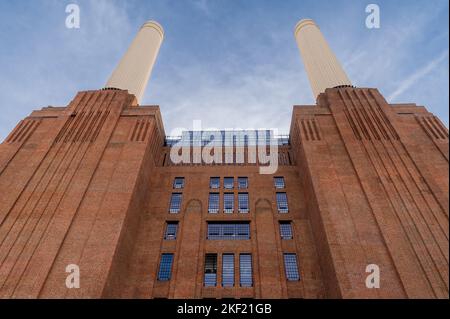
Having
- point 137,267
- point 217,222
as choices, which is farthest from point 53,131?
point 217,222

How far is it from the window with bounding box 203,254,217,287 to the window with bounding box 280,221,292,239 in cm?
636

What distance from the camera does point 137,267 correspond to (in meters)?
27.3

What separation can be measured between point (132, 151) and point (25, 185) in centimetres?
929

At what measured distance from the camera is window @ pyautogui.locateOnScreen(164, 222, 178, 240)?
29.9 meters

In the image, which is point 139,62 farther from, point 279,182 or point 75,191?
point 279,182

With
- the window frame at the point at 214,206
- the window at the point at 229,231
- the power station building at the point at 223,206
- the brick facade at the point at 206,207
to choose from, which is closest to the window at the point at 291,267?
the power station building at the point at 223,206

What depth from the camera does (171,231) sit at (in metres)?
30.5

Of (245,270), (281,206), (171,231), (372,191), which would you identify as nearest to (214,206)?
(171,231)

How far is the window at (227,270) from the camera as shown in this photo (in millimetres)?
26358

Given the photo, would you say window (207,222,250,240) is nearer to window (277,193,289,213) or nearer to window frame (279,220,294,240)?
window frame (279,220,294,240)

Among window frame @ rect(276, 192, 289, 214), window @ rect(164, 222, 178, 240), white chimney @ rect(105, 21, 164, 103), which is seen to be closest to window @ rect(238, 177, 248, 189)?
window frame @ rect(276, 192, 289, 214)

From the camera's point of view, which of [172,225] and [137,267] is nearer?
[137,267]
